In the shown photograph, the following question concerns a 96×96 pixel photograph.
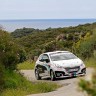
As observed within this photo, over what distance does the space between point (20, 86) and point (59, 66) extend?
315cm

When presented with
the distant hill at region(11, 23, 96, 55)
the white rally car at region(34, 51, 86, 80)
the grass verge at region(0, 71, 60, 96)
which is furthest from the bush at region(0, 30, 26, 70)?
the distant hill at region(11, 23, 96, 55)

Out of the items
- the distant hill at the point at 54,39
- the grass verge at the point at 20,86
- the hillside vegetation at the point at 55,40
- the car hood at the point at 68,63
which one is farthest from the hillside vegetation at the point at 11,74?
the distant hill at the point at 54,39

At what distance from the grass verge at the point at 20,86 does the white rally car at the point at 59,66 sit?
1.80 meters

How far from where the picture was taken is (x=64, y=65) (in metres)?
21.8

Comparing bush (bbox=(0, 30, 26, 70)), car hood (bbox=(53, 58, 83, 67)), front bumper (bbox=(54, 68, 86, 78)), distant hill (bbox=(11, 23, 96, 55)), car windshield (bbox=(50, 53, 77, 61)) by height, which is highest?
bush (bbox=(0, 30, 26, 70))

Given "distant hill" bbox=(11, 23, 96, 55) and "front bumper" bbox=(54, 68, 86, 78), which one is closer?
"front bumper" bbox=(54, 68, 86, 78)

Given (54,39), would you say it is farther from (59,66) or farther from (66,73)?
(66,73)

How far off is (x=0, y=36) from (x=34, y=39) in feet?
162

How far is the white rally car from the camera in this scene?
858 inches

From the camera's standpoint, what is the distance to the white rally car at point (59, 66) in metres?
21.8

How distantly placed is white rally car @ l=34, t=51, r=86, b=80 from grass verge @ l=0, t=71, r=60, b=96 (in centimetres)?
180

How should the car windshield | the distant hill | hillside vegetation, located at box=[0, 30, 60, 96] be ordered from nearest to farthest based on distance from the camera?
hillside vegetation, located at box=[0, 30, 60, 96]
the car windshield
the distant hill

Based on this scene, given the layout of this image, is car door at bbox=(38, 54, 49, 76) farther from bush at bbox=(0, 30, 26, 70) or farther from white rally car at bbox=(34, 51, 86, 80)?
bush at bbox=(0, 30, 26, 70)

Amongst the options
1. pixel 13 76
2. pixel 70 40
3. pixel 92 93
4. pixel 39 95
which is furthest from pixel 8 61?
pixel 70 40
